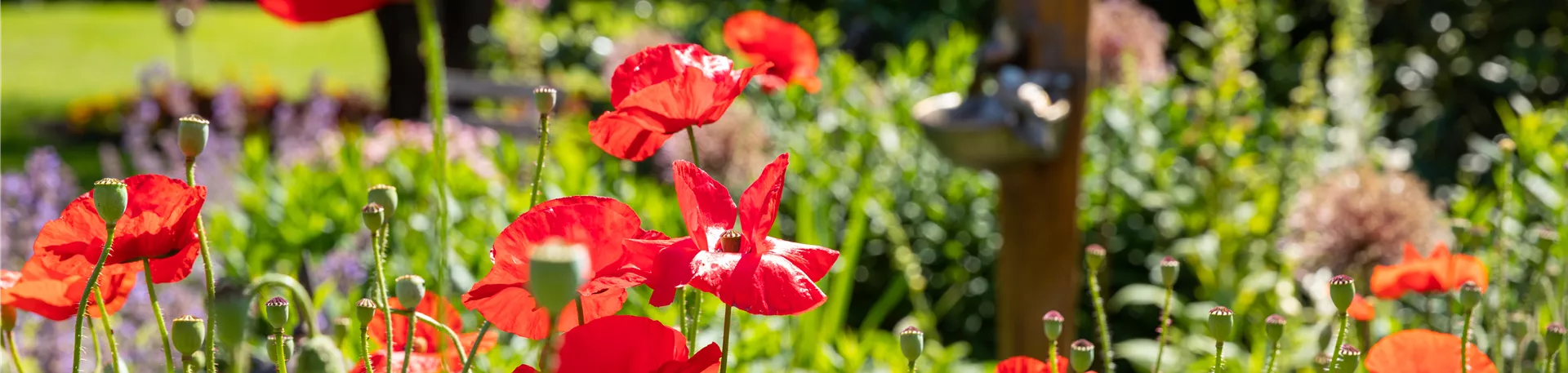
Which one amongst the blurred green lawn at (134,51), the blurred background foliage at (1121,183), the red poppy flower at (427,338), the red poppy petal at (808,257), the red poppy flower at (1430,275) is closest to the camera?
the red poppy petal at (808,257)

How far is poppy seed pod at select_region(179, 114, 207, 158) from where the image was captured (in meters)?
0.55

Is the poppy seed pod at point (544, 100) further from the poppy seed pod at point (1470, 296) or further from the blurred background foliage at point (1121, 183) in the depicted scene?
the poppy seed pod at point (1470, 296)

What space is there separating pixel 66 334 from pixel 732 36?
111cm

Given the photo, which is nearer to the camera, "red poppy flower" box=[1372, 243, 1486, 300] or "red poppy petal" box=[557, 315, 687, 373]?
"red poppy petal" box=[557, 315, 687, 373]

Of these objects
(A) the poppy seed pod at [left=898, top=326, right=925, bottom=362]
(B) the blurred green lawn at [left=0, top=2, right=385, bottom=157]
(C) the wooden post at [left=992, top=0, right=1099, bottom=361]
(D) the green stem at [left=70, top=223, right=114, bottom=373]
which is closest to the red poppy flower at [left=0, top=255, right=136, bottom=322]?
(D) the green stem at [left=70, top=223, right=114, bottom=373]

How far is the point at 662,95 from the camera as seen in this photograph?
0.62 metres

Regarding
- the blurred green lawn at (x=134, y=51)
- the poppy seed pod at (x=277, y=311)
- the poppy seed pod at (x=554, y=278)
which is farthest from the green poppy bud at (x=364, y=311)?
the blurred green lawn at (x=134, y=51)

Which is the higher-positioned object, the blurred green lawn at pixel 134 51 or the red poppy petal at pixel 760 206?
the blurred green lawn at pixel 134 51

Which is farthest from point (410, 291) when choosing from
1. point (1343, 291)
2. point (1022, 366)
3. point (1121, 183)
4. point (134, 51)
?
point (134, 51)

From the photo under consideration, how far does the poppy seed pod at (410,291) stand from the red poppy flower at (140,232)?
0.34 feet

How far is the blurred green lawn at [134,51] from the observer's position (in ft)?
33.3

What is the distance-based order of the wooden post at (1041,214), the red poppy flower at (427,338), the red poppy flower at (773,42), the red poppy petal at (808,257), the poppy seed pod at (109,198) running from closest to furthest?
the poppy seed pod at (109,198) < the red poppy petal at (808,257) < the red poppy flower at (427,338) < the red poppy flower at (773,42) < the wooden post at (1041,214)

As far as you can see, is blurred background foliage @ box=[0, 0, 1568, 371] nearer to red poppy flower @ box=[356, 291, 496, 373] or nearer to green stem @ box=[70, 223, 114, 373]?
red poppy flower @ box=[356, 291, 496, 373]

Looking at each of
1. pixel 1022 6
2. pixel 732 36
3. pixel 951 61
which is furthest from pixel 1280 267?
pixel 732 36
